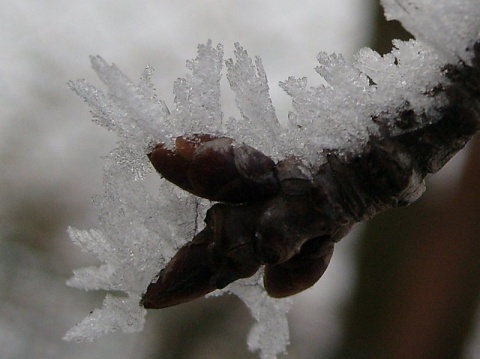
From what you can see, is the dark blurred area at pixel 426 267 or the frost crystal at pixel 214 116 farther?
the dark blurred area at pixel 426 267

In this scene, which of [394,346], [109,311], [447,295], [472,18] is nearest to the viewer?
[472,18]

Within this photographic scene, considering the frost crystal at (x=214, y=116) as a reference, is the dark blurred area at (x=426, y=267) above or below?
above

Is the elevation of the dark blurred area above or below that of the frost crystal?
above

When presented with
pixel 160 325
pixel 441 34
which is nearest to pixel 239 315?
pixel 160 325

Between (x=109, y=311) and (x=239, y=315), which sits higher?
(x=239, y=315)

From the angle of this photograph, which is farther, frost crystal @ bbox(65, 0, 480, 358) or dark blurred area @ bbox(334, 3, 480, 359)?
dark blurred area @ bbox(334, 3, 480, 359)

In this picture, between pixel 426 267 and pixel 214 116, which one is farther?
pixel 426 267

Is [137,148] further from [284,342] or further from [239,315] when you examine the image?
[239,315]

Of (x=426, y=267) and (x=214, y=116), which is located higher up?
(x=426, y=267)
